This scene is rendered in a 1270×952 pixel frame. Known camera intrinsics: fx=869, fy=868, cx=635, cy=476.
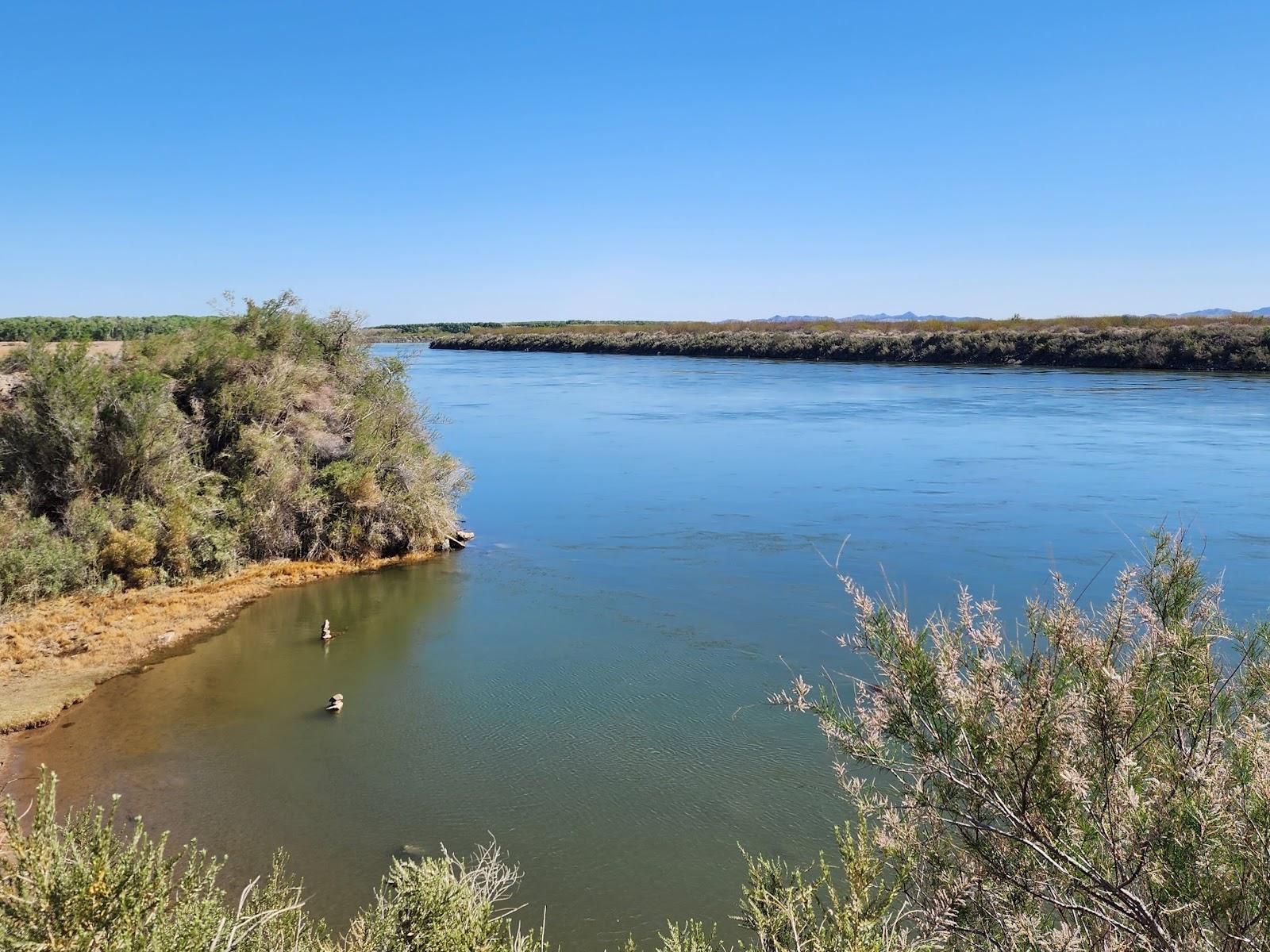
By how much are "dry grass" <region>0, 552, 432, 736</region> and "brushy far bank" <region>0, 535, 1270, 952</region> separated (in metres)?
6.86

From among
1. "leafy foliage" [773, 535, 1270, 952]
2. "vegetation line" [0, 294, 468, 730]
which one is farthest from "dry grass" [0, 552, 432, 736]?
"leafy foliage" [773, 535, 1270, 952]

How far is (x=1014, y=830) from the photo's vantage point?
3.35 meters

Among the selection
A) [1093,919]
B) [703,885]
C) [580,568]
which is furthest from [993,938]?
[580,568]

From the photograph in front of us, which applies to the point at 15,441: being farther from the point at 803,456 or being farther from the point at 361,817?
the point at 803,456

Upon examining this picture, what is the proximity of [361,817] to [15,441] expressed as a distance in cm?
923

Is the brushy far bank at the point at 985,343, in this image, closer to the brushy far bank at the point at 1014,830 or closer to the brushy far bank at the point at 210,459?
the brushy far bank at the point at 210,459

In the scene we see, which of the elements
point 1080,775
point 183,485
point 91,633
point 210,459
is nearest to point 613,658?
point 91,633

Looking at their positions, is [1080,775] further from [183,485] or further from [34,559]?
[183,485]

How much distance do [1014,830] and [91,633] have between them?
11.0 meters

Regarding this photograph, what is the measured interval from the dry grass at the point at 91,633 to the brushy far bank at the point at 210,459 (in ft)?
1.31

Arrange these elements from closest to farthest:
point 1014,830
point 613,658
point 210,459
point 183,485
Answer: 1. point 1014,830
2. point 613,658
3. point 183,485
4. point 210,459

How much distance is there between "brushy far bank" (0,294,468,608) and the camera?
40.1 ft

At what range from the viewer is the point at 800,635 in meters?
11.1

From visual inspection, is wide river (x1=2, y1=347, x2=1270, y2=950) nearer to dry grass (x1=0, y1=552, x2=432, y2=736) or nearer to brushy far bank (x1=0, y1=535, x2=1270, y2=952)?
dry grass (x1=0, y1=552, x2=432, y2=736)
